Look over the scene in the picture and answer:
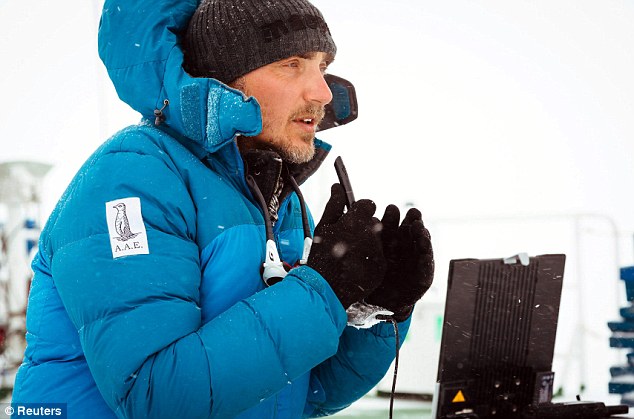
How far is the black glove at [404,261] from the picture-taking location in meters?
1.23

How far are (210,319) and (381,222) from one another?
12.6 inches

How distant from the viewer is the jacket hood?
121 centimetres

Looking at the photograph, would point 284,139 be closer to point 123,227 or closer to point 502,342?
point 123,227

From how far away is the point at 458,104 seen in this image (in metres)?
13.0

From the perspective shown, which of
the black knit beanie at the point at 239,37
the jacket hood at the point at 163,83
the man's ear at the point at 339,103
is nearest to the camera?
the jacket hood at the point at 163,83

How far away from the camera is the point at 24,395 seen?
117 cm

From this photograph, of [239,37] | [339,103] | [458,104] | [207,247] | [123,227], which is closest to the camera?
[123,227]

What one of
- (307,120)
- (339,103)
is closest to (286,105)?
(307,120)

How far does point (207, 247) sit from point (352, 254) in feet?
0.76

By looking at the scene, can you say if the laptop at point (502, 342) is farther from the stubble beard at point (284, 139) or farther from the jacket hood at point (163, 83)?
the jacket hood at point (163, 83)

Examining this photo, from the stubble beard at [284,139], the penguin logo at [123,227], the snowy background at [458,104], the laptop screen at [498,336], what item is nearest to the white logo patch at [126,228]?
the penguin logo at [123,227]

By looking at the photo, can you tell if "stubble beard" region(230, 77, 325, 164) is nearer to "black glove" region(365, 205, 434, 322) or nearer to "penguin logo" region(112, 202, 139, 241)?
"black glove" region(365, 205, 434, 322)

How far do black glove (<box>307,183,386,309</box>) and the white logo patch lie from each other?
0.88 feet

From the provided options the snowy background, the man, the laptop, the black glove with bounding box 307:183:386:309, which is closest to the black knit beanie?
the man
